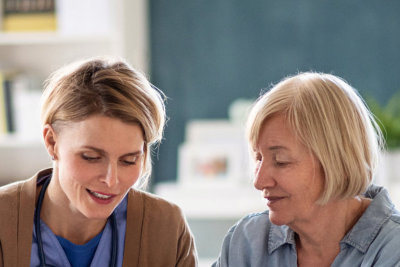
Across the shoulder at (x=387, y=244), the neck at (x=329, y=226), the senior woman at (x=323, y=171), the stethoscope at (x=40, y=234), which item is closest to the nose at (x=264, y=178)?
the senior woman at (x=323, y=171)

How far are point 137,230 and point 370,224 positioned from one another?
607 mm

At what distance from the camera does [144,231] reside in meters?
1.81

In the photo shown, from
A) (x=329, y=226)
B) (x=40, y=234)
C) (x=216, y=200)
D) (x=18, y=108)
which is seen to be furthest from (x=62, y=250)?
(x=18, y=108)

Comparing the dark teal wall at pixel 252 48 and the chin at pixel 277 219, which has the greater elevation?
the dark teal wall at pixel 252 48

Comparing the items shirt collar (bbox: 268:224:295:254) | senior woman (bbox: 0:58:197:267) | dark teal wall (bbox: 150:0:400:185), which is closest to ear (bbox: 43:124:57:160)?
senior woman (bbox: 0:58:197:267)

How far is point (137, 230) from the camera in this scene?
1.80 metres

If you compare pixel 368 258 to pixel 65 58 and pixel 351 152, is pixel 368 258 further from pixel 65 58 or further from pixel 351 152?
pixel 65 58

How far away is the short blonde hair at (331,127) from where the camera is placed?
1556 millimetres

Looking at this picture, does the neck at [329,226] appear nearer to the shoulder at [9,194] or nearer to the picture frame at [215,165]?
the shoulder at [9,194]

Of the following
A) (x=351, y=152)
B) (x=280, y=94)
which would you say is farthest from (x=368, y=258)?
(x=280, y=94)

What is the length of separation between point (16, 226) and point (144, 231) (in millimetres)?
331

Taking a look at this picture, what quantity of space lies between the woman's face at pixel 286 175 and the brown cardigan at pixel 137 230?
A: 34 cm

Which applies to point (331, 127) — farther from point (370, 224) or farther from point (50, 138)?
point (50, 138)

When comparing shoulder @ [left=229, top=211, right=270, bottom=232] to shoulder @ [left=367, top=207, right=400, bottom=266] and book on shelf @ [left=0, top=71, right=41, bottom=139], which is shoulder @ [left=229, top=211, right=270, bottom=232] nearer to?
shoulder @ [left=367, top=207, right=400, bottom=266]
